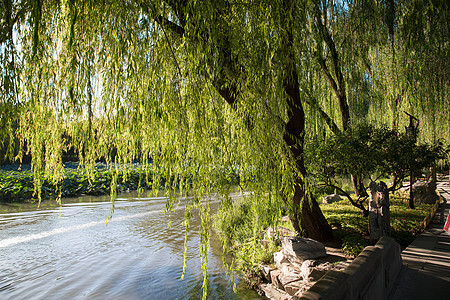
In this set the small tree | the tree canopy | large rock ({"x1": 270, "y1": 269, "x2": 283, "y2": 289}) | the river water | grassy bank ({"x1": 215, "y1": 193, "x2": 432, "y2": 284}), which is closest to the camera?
the tree canopy

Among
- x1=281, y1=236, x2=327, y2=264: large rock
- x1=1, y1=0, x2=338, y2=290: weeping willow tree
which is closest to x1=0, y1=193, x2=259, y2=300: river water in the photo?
x1=1, y1=0, x2=338, y2=290: weeping willow tree

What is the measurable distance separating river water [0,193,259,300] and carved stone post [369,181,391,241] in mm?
2146

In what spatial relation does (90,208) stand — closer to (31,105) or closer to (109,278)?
(109,278)

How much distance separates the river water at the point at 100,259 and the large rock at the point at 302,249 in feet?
2.75

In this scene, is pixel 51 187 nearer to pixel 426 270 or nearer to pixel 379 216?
pixel 379 216

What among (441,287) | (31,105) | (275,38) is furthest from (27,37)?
(441,287)

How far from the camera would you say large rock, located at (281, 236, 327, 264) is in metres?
4.97

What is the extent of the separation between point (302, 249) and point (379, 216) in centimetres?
143

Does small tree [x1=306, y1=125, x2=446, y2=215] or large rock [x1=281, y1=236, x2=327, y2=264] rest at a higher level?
small tree [x1=306, y1=125, x2=446, y2=215]

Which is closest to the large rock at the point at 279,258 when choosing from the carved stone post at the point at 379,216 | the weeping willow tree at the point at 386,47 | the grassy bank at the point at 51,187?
the carved stone post at the point at 379,216

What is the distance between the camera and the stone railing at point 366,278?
2080mm

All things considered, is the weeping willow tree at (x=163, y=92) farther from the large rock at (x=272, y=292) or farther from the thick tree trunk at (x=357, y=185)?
the thick tree trunk at (x=357, y=185)

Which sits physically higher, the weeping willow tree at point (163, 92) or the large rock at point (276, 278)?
the weeping willow tree at point (163, 92)

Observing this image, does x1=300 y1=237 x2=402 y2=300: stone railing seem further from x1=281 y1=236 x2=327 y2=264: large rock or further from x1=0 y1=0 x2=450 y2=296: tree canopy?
x1=281 y1=236 x2=327 y2=264: large rock
